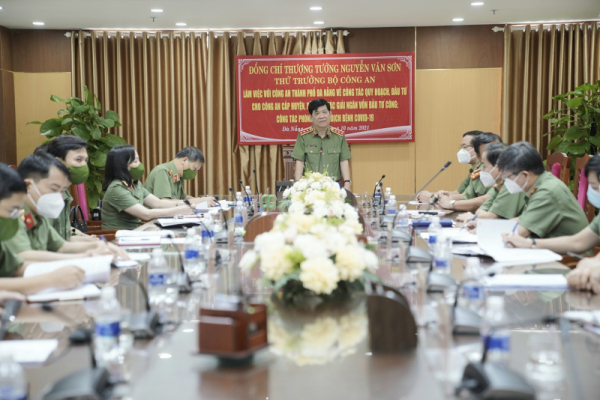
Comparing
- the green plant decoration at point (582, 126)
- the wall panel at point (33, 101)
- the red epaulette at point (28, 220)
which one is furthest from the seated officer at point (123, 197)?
the green plant decoration at point (582, 126)

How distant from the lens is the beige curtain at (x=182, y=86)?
7.25m

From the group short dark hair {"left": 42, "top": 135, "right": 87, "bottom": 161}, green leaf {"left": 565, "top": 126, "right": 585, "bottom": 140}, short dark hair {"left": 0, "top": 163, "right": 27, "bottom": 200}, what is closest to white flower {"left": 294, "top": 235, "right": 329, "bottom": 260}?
short dark hair {"left": 0, "top": 163, "right": 27, "bottom": 200}

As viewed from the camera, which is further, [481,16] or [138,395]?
[481,16]

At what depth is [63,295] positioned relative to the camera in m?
1.90

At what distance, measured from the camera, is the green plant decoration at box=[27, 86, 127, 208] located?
6.66 metres

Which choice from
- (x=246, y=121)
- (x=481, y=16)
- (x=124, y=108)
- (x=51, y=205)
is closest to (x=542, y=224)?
(x=51, y=205)

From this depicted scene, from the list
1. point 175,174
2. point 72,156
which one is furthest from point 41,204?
point 175,174

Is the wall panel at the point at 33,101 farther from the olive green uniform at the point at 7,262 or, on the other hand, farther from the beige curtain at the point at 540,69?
the olive green uniform at the point at 7,262

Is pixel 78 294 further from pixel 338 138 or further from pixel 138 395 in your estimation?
pixel 338 138

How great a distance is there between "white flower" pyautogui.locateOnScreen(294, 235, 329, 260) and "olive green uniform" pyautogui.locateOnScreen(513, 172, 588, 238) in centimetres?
168

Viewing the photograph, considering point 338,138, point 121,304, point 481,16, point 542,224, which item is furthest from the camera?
point 481,16

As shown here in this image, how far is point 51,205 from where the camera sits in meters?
2.55

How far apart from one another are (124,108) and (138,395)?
21.9 ft

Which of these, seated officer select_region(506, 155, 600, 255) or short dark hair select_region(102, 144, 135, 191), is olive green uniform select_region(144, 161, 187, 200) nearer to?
short dark hair select_region(102, 144, 135, 191)
